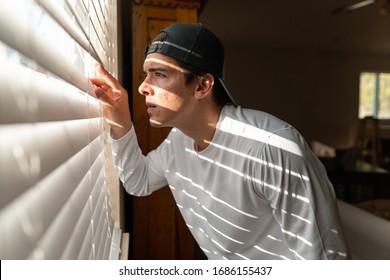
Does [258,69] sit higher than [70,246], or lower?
higher

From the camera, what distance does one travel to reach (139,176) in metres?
0.82

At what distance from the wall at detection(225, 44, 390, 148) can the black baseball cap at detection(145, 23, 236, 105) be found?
1.23 feet

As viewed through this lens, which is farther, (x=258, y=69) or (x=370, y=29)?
(x=370, y=29)

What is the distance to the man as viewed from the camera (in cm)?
60

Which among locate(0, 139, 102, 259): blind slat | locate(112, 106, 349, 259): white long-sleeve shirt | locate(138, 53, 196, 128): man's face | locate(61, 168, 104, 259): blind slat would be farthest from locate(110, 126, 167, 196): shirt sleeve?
locate(0, 139, 102, 259): blind slat

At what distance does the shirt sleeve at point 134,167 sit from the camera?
746 mm

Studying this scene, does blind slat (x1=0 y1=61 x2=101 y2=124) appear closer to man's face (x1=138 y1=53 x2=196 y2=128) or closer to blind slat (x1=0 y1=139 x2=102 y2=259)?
blind slat (x1=0 y1=139 x2=102 y2=259)

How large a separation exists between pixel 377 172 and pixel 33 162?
2299 mm

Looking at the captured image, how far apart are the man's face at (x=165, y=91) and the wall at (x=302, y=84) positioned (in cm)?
42

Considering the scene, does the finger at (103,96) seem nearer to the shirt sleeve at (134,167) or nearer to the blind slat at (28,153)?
the shirt sleeve at (134,167)

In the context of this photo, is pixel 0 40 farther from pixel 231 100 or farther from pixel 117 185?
pixel 117 185
